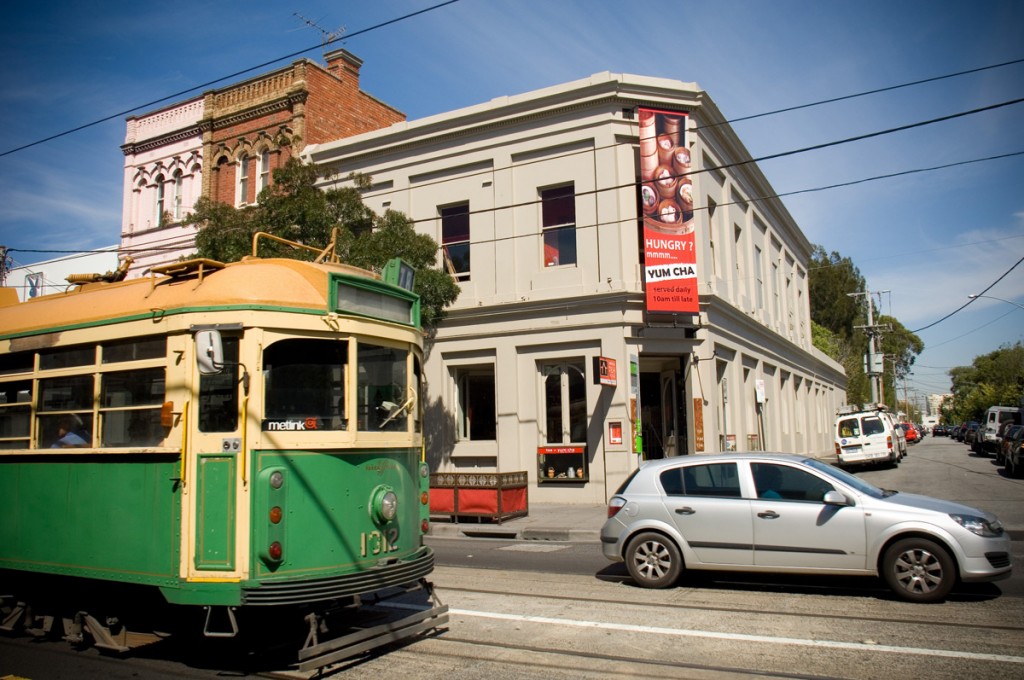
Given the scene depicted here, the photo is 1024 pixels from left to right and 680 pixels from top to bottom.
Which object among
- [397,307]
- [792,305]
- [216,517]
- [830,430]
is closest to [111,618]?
[216,517]

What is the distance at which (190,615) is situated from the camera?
7508 millimetres

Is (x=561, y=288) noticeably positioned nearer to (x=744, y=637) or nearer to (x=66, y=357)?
(x=744, y=637)

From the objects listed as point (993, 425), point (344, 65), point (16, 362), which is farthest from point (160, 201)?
point (993, 425)

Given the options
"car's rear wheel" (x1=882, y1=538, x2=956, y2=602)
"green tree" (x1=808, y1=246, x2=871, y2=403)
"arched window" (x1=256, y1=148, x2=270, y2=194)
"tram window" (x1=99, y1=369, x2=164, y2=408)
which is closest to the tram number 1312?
"tram window" (x1=99, y1=369, x2=164, y2=408)

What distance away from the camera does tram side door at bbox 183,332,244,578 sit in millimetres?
5934

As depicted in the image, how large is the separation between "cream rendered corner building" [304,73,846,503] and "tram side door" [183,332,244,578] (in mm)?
13638

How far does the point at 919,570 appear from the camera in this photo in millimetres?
8047

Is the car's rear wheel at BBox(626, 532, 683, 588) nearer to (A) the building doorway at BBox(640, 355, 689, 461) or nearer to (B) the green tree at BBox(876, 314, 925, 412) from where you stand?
(A) the building doorway at BBox(640, 355, 689, 461)

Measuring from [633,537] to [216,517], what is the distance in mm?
5148

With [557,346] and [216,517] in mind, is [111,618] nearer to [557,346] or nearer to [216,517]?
[216,517]

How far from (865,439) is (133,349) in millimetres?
29508

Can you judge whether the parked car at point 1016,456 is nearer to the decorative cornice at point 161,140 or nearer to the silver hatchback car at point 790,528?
the silver hatchback car at point 790,528

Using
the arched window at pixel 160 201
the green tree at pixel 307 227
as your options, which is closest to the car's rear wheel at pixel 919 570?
the green tree at pixel 307 227

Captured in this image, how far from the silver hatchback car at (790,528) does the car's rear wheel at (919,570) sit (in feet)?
0.03
